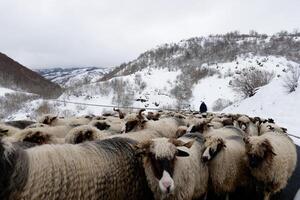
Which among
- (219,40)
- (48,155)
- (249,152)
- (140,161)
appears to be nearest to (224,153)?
(249,152)

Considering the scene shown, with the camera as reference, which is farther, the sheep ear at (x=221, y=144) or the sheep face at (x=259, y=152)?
the sheep ear at (x=221, y=144)

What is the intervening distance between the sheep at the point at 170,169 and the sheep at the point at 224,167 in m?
0.67

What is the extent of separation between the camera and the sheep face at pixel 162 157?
6.10 metres

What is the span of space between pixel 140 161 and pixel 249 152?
2556 mm

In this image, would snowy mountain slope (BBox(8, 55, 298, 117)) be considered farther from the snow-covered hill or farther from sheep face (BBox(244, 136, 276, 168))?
sheep face (BBox(244, 136, 276, 168))

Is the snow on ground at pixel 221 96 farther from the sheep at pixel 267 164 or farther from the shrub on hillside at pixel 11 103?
the sheep at pixel 267 164

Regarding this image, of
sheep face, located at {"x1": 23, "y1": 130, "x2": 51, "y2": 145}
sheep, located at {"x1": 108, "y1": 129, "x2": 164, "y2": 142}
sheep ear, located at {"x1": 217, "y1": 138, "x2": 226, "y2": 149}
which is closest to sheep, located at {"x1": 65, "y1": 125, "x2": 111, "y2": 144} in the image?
sheep face, located at {"x1": 23, "y1": 130, "x2": 51, "y2": 145}

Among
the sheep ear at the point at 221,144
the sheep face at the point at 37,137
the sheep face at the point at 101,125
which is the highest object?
the sheep face at the point at 37,137

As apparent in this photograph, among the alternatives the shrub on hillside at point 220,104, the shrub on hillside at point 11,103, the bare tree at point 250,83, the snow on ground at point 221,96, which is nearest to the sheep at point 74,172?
the snow on ground at point 221,96

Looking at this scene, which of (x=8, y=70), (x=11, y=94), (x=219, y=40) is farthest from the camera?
(x=219, y=40)

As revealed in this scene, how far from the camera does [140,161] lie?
275 inches

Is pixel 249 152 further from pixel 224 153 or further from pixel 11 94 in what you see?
pixel 11 94

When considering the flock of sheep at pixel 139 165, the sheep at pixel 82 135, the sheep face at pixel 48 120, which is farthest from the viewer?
the sheep face at pixel 48 120

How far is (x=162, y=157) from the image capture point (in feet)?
21.2
